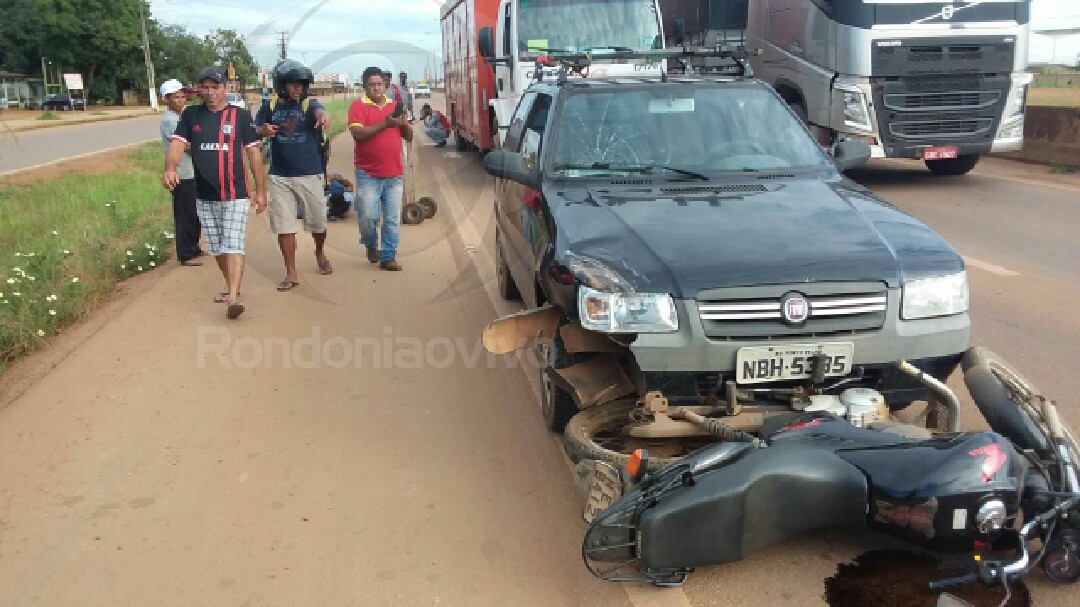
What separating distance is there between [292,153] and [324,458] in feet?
13.8

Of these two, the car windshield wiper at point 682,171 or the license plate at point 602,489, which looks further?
the car windshield wiper at point 682,171

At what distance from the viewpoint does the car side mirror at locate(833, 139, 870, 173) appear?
524cm

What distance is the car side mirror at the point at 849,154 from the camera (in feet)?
17.2

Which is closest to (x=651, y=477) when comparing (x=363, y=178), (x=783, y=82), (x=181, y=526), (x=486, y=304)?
(x=181, y=526)

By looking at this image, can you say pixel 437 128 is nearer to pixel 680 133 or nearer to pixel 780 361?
pixel 680 133

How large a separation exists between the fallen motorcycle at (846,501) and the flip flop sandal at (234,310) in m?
4.63

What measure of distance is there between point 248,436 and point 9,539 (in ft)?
4.15

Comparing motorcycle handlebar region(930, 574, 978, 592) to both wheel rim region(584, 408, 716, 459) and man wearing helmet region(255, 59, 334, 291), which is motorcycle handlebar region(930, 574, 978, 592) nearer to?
wheel rim region(584, 408, 716, 459)

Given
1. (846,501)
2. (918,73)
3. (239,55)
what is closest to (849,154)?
(846,501)

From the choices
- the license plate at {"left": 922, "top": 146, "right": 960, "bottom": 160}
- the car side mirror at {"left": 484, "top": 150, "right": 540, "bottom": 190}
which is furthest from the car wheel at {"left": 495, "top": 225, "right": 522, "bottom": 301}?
the license plate at {"left": 922, "top": 146, "right": 960, "bottom": 160}

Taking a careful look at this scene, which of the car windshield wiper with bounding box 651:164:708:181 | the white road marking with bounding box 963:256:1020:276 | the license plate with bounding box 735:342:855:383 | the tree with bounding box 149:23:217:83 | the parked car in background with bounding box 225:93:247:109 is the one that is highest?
the tree with bounding box 149:23:217:83

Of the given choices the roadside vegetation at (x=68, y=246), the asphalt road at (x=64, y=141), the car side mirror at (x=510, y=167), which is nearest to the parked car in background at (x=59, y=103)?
the asphalt road at (x=64, y=141)

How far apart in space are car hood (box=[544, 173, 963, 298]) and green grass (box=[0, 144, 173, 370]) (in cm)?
458

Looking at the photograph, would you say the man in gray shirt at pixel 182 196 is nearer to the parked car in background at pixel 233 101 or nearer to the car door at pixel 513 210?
the parked car in background at pixel 233 101
